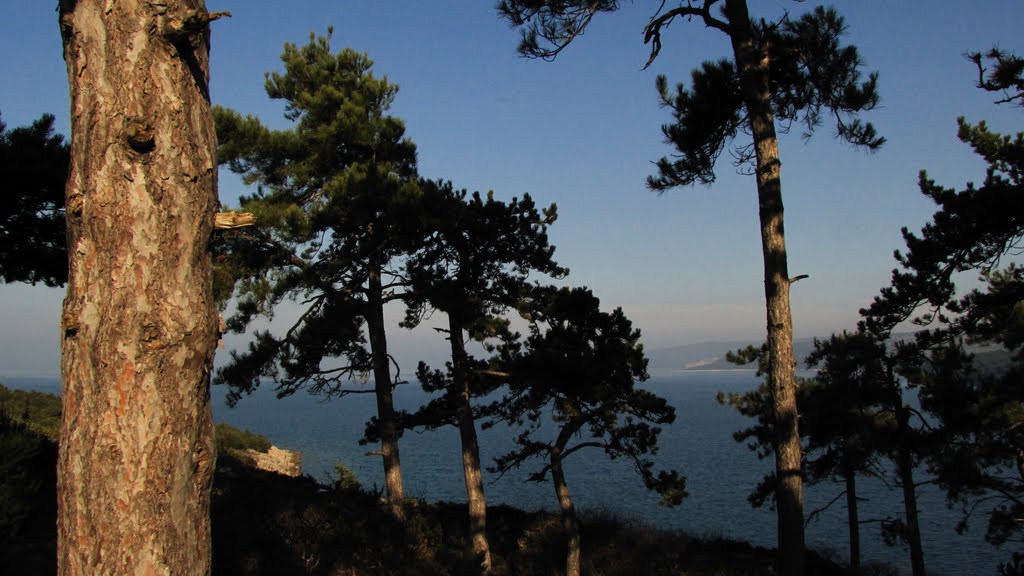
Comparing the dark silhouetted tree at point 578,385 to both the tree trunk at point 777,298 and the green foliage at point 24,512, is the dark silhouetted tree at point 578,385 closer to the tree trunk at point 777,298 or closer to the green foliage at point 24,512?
the tree trunk at point 777,298

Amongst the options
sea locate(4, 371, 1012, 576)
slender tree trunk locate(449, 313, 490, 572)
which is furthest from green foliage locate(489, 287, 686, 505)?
sea locate(4, 371, 1012, 576)

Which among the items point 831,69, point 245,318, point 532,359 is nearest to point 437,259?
point 532,359

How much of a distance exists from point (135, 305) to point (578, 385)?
1069 centimetres

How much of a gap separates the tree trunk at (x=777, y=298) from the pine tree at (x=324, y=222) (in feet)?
22.8

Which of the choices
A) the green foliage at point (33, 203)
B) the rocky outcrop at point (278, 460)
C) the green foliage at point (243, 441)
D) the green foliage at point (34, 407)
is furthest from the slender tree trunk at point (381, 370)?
the green foliage at point (243, 441)

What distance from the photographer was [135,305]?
2.71 meters

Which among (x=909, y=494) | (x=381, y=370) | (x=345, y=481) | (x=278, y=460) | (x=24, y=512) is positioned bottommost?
(x=278, y=460)

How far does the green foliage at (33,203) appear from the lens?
10.2 meters

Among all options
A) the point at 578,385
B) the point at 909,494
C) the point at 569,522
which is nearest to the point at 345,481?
the point at 569,522

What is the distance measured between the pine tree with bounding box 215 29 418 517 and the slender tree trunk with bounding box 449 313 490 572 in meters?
1.41

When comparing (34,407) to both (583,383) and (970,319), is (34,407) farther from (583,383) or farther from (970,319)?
(970,319)

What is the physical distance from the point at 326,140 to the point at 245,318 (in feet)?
13.2

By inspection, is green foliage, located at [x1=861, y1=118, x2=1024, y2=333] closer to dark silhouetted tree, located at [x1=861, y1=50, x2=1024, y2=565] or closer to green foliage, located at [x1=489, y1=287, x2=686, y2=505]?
dark silhouetted tree, located at [x1=861, y1=50, x2=1024, y2=565]

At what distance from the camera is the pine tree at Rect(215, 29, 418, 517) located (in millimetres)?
12648
